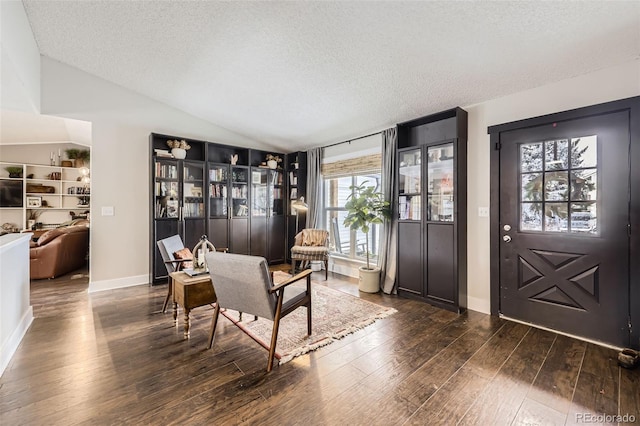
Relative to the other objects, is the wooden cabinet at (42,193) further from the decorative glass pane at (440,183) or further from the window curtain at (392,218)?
the decorative glass pane at (440,183)

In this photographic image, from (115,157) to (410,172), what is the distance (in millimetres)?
4386

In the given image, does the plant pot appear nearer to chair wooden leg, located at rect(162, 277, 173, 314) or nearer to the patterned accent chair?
the patterned accent chair

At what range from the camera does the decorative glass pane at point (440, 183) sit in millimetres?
3285

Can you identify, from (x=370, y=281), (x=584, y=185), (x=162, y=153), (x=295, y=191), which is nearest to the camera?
(x=584, y=185)

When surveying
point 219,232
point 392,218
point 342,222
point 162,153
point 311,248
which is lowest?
point 311,248

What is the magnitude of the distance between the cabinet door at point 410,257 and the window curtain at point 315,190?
1.95 m

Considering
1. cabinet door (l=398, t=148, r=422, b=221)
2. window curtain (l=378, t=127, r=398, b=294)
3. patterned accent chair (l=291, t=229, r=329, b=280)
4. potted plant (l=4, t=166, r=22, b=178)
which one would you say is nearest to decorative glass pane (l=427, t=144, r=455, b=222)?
cabinet door (l=398, t=148, r=422, b=221)

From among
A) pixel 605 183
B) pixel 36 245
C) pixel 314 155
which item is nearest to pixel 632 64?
pixel 605 183

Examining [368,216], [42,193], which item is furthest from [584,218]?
[42,193]

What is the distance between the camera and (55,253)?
4480mm

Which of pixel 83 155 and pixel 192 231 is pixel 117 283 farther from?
pixel 83 155

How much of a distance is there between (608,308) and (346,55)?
3.27 metres

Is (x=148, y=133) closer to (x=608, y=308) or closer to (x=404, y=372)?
(x=404, y=372)

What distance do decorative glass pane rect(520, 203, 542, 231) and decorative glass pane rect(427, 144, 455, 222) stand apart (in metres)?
0.67
